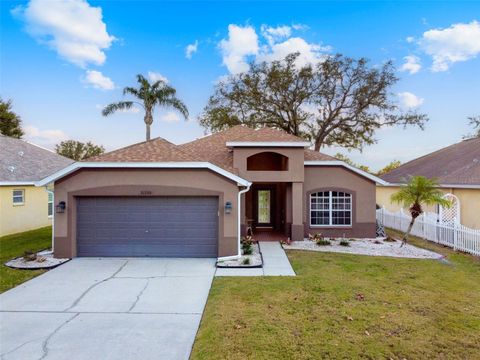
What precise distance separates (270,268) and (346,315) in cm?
382

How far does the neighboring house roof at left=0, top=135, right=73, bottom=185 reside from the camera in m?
16.6

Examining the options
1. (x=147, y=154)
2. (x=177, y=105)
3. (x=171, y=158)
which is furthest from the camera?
(x=177, y=105)

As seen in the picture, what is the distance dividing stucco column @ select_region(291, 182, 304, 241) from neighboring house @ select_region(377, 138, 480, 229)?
5687 mm

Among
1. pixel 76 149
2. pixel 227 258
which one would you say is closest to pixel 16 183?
pixel 227 258

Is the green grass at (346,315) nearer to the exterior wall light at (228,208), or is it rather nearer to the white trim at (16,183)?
the exterior wall light at (228,208)

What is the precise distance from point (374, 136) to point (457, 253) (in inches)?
852

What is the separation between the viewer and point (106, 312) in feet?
22.1

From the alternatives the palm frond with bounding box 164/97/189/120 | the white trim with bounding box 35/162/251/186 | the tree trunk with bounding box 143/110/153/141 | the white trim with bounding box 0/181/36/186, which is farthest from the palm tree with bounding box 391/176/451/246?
the tree trunk with bounding box 143/110/153/141

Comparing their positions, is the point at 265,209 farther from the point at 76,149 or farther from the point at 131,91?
the point at 76,149

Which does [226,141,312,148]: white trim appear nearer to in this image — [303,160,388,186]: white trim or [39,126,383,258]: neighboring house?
[303,160,388,186]: white trim

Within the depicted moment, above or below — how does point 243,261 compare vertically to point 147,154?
below

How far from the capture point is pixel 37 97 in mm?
18391

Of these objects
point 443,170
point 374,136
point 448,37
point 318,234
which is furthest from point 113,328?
point 374,136

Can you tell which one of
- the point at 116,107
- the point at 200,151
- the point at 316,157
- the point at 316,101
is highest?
the point at 316,101
